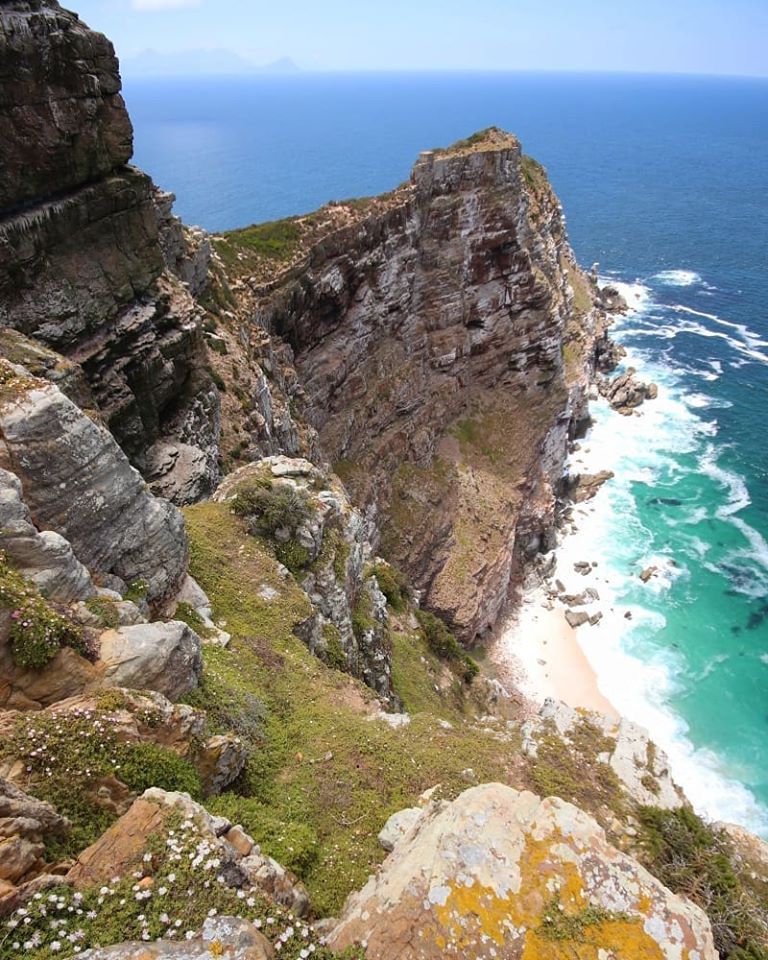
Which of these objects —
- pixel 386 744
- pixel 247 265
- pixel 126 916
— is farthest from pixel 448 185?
pixel 126 916

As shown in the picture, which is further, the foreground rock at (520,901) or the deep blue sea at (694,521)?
the deep blue sea at (694,521)

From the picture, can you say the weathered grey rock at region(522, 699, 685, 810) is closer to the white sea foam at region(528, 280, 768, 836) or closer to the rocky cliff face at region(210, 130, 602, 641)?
the white sea foam at region(528, 280, 768, 836)

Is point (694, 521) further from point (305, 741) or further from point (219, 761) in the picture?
point (219, 761)

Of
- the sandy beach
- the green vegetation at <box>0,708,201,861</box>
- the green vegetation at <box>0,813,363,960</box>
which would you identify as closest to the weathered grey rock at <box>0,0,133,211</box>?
the green vegetation at <box>0,708,201,861</box>

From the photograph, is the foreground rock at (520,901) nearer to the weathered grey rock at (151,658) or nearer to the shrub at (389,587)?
the weathered grey rock at (151,658)

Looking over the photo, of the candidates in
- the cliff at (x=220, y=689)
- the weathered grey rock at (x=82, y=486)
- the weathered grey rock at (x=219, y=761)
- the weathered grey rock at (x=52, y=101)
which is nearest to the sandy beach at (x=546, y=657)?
the cliff at (x=220, y=689)
